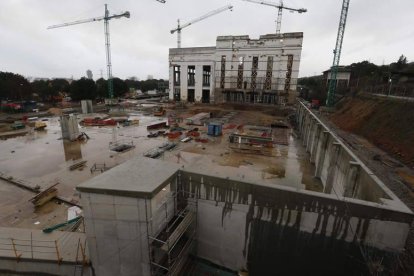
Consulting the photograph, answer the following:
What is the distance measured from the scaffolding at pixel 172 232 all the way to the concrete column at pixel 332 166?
12830 millimetres

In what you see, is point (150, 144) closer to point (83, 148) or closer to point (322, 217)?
point (83, 148)

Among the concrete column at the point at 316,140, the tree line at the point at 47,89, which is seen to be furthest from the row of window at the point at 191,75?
the concrete column at the point at 316,140

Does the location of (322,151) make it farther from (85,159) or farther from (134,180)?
(85,159)

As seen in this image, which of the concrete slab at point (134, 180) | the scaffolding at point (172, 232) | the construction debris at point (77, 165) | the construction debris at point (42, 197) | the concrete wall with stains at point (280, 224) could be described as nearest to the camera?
the concrete slab at point (134, 180)

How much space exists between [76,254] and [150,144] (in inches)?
849

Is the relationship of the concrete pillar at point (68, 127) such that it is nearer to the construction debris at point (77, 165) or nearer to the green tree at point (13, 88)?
the construction debris at point (77, 165)

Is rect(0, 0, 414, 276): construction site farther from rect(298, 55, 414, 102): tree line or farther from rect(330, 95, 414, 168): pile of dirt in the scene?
rect(298, 55, 414, 102): tree line

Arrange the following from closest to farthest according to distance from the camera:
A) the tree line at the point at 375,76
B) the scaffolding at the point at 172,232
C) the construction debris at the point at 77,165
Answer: the scaffolding at the point at 172,232
the construction debris at the point at 77,165
the tree line at the point at 375,76

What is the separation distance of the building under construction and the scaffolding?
5566 cm

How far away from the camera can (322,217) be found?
26.0 feet

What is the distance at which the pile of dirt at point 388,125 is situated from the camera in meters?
19.7

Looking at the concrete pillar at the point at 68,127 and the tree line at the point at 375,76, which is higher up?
the tree line at the point at 375,76

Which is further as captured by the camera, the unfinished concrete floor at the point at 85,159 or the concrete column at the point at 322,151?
the concrete column at the point at 322,151

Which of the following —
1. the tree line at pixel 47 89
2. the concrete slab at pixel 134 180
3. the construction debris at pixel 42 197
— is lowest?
the construction debris at pixel 42 197
